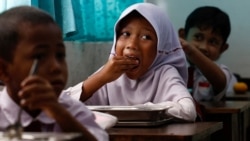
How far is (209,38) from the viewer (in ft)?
12.9

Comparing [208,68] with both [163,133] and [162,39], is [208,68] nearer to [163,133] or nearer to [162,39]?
[162,39]

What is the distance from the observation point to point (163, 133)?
1.89m

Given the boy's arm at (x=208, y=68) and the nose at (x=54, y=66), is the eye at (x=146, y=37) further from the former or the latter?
the nose at (x=54, y=66)

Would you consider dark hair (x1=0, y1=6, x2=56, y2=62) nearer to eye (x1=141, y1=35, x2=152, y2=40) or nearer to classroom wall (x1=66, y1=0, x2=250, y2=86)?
eye (x1=141, y1=35, x2=152, y2=40)

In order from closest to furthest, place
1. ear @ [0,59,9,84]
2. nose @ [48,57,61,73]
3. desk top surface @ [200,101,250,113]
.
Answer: nose @ [48,57,61,73] → ear @ [0,59,9,84] → desk top surface @ [200,101,250,113]

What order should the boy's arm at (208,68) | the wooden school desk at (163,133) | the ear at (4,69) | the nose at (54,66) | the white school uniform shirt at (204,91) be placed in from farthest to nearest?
the white school uniform shirt at (204,91) → the boy's arm at (208,68) → the wooden school desk at (163,133) → the ear at (4,69) → the nose at (54,66)

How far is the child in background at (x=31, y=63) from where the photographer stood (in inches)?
51.0

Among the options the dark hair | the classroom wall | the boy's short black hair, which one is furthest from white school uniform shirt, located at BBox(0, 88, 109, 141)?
the classroom wall

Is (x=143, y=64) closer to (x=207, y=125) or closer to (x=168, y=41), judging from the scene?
(x=168, y=41)

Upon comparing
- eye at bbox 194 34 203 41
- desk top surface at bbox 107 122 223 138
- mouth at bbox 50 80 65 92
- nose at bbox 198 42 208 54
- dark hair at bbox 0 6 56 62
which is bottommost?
desk top surface at bbox 107 122 223 138

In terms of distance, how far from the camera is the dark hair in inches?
54.4

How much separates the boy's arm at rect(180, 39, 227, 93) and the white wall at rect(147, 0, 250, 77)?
1405 mm

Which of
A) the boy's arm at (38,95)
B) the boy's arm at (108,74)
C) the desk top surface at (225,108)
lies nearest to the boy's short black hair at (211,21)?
the desk top surface at (225,108)

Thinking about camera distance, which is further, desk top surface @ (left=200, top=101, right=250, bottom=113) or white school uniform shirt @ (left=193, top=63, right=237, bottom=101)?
white school uniform shirt @ (left=193, top=63, right=237, bottom=101)
